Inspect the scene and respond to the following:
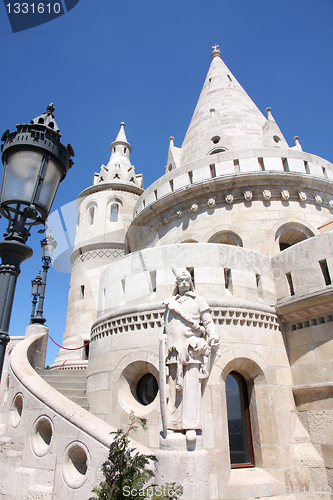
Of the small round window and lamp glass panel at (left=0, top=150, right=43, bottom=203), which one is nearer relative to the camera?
lamp glass panel at (left=0, top=150, right=43, bottom=203)

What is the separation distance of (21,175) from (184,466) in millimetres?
4480

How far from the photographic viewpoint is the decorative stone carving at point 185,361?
17.4ft

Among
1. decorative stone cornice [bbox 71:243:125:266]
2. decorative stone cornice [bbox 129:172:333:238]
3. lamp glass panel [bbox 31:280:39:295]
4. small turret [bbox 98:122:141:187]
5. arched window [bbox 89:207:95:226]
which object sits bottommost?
lamp glass panel [bbox 31:280:39:295]

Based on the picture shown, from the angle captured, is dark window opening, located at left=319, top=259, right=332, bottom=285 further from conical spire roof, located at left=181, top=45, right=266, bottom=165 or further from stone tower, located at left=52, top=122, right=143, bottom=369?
stone tower, located at left=52, top=122, right=143, bottom=369

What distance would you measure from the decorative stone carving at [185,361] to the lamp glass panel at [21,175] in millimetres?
2949

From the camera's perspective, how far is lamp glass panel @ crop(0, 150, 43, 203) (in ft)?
13.6

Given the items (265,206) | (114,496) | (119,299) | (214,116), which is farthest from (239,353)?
(214,116)

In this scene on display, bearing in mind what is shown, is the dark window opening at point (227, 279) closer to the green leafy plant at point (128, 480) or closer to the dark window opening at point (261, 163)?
the green leafy plant at point (128, 480)

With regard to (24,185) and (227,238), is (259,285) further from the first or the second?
(24,185)

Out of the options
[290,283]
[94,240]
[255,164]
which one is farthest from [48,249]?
[290,283]

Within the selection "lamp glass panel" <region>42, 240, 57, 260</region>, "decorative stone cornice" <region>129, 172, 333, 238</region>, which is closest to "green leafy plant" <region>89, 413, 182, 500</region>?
"decorative stone cornice" <region>129, 172, 333, 238</region>

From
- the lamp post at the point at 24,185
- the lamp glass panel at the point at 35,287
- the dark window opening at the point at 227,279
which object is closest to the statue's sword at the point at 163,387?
the lamp post at the point at 24,185

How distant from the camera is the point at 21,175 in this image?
167 inches

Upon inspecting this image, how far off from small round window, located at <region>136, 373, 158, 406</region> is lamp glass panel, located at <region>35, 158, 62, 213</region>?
5.50m
